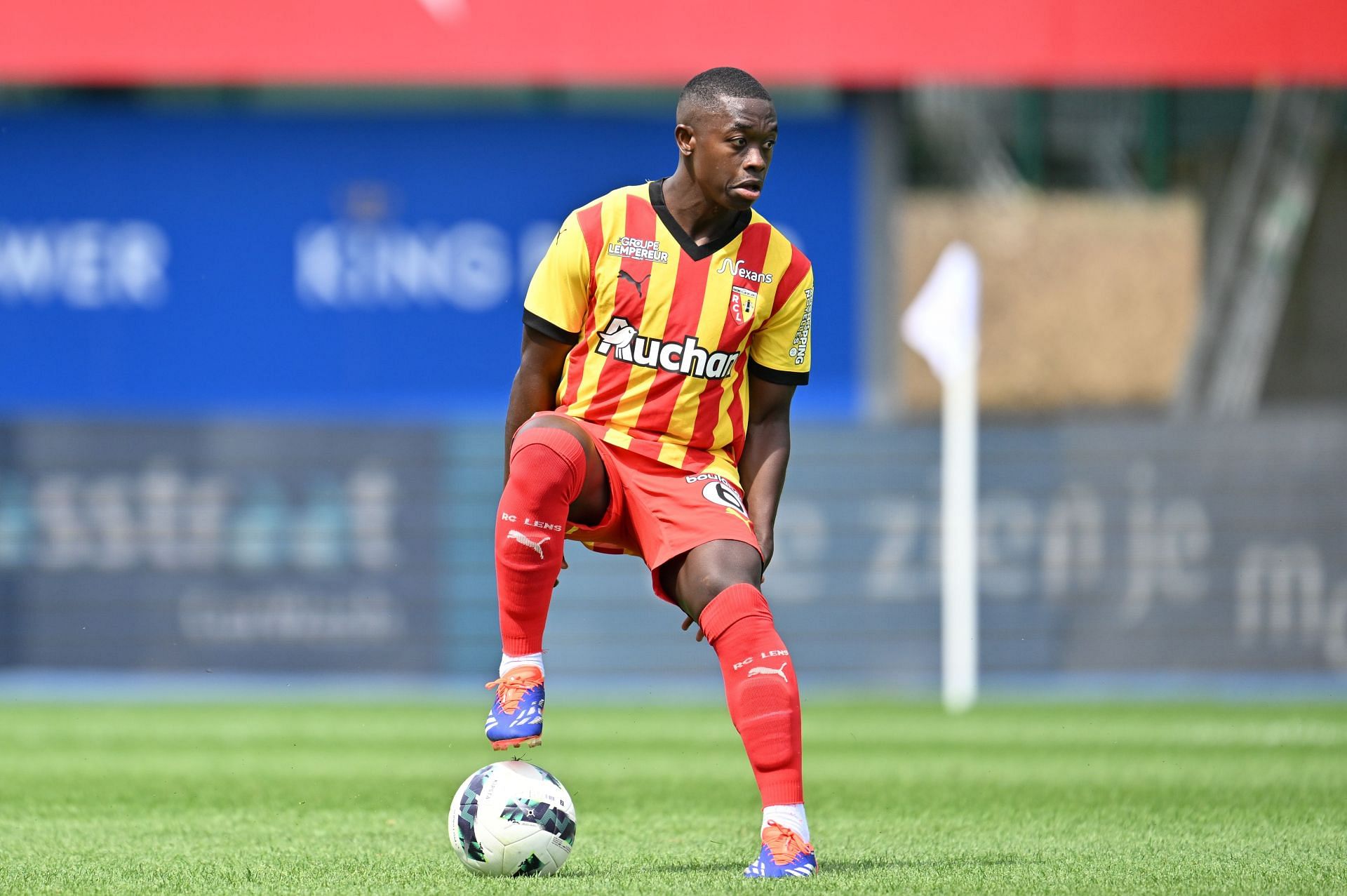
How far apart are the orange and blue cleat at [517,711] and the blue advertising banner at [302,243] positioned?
34.9 ft

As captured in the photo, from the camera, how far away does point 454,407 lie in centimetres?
1561

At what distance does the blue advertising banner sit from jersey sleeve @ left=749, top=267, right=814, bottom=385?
33.8 feet

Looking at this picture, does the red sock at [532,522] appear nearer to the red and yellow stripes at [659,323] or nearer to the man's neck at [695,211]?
the red and yellow stripes at [659,323]

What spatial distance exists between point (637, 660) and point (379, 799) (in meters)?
6.23

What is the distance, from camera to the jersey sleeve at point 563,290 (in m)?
5.15

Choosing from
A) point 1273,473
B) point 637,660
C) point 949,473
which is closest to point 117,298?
point 637,660

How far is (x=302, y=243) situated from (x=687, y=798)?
9369 millimetres

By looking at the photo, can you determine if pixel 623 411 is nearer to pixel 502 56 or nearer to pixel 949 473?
pixel 949 473

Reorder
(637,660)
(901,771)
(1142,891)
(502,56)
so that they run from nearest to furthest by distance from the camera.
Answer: (1142,891)
(901,771)
(637,660)
(502,56)

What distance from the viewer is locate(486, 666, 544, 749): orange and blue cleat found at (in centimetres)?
498

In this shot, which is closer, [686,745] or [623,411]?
[623,411]

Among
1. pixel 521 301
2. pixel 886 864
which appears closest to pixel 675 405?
pixel 886 864

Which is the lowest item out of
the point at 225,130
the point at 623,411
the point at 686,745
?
the point at 686,745

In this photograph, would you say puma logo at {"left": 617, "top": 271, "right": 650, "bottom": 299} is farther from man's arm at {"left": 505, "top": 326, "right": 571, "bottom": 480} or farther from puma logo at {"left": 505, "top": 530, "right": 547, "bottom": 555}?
puma logo at {"left": 505, "top": 530, "right": 547, "bottom": 555}
